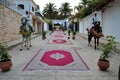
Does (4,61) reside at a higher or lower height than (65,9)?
lower

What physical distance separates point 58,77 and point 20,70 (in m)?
1.29

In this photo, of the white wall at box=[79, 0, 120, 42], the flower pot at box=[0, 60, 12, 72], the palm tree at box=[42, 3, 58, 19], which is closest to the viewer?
the flower pot at box=[0, 60, 12, 72]

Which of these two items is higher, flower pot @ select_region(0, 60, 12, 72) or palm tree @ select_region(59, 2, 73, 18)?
palm tree @ select_region(59, 2, 73, 18)

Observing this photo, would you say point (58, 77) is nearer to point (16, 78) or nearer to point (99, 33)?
point (16, 78)

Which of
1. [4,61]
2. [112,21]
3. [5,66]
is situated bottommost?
[5,66]

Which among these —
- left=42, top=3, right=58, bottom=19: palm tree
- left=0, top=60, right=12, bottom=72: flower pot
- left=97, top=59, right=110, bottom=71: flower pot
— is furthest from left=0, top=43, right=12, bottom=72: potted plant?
left=42, top=3, right=58, bottom=19: palm tree

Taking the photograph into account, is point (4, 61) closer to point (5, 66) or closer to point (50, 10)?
Answer: point (5, 66)

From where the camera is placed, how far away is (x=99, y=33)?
9.66 m

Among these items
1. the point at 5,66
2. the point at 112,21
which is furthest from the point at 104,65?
the point at 112,21

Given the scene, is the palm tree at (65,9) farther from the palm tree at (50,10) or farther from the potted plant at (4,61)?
the potted plant at (4,61)

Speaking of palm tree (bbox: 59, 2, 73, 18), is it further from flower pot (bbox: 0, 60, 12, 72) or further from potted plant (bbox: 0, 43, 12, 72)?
flower pot (bbox: 0, 60, 12, 72)

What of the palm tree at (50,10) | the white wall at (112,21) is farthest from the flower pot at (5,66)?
the palm tree at (50,10)

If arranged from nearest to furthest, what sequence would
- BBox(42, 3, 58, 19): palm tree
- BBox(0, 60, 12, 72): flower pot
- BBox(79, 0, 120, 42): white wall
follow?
BBox(0, 60, 12, 72): flower pot
BBox(79, 0, 120, 42): white wall
BBox(42, 3, 58, 19): palm tree

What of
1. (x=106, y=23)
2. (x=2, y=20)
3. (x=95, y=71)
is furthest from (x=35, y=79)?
(x=106, y=23)
